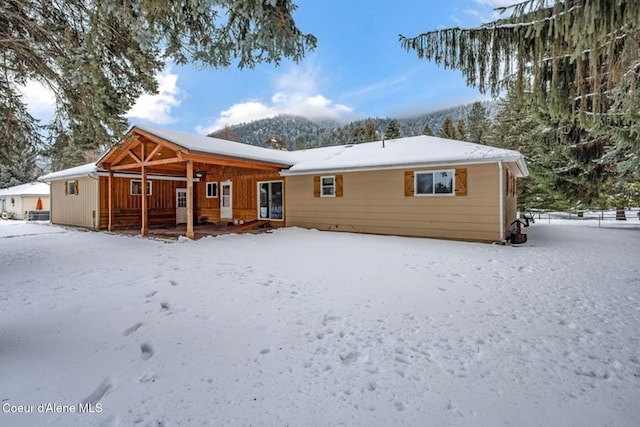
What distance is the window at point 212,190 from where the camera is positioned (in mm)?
15633

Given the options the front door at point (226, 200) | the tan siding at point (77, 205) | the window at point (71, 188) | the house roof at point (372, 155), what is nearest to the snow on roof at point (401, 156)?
the house roof at point (372, 155)

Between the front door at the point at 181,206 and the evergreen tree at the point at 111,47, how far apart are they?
9.23 meters

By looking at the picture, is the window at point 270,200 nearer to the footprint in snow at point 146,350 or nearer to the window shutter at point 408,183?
the window shutter at point 408,183

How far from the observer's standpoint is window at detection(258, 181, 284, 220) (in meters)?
13.6

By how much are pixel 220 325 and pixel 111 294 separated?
2307mm

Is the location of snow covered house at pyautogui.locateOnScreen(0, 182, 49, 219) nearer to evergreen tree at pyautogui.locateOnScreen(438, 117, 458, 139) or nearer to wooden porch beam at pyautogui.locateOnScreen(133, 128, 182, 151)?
wooden porch beam at pyautogui.locateOnScreen(133, 128, 182, 151)

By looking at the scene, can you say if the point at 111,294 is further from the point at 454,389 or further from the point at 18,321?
the point at 454,389

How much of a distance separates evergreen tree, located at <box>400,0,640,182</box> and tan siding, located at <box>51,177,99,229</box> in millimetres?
14574

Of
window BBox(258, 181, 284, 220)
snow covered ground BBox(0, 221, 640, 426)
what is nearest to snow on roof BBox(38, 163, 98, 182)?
window BBox(258, 181, 284, 220)

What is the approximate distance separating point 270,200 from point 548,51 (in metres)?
11.2

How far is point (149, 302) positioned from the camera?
4.47 metres

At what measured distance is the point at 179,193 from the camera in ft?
52.6

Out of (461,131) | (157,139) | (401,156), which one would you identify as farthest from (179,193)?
(461,131)

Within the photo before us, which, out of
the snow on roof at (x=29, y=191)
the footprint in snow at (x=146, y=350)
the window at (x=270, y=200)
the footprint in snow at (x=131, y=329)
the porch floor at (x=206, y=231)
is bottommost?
the footprint in snow at (x=146, y=350)
